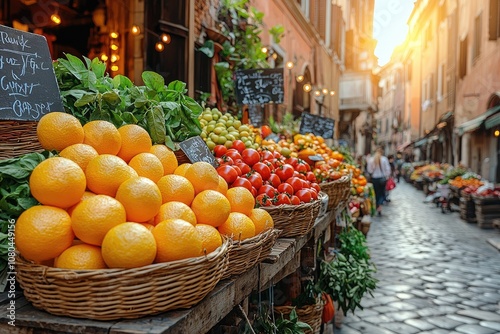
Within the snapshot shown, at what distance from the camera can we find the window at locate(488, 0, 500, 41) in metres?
13.4

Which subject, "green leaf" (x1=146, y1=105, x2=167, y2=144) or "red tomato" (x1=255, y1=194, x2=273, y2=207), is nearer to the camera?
"green leaf" (x1=146, y1=105, x2=167, y2=144)

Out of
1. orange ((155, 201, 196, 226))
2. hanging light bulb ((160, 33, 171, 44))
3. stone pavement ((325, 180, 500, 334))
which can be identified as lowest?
stone pavement ((325, 180, 500, 334))

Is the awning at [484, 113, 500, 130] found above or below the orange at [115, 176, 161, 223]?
above

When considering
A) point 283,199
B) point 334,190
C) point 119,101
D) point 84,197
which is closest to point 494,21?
point 334,190

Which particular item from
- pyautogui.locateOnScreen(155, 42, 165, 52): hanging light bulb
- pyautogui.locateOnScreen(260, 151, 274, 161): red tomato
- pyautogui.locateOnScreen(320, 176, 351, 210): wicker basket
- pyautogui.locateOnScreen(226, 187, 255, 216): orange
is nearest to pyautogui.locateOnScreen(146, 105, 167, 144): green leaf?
pyautogui.locateOnScreen(226, 187, 255, 216): orange

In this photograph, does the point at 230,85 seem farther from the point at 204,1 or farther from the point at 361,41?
the point at 361,41

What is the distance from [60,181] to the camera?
150cm

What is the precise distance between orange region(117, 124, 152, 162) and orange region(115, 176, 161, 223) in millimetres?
415

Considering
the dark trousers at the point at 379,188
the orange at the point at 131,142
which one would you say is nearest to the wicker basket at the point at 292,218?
the orange at the point at 131,142

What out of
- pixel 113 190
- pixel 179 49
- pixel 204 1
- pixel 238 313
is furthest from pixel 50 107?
pixel 204 1

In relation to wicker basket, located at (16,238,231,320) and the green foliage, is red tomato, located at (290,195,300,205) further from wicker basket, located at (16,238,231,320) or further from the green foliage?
wicker basket, located at (16,238,231,320)

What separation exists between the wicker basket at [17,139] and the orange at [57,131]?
0.55 feet

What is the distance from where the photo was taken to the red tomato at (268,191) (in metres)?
2.72

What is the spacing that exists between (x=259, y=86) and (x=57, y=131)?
4833 millimetres
